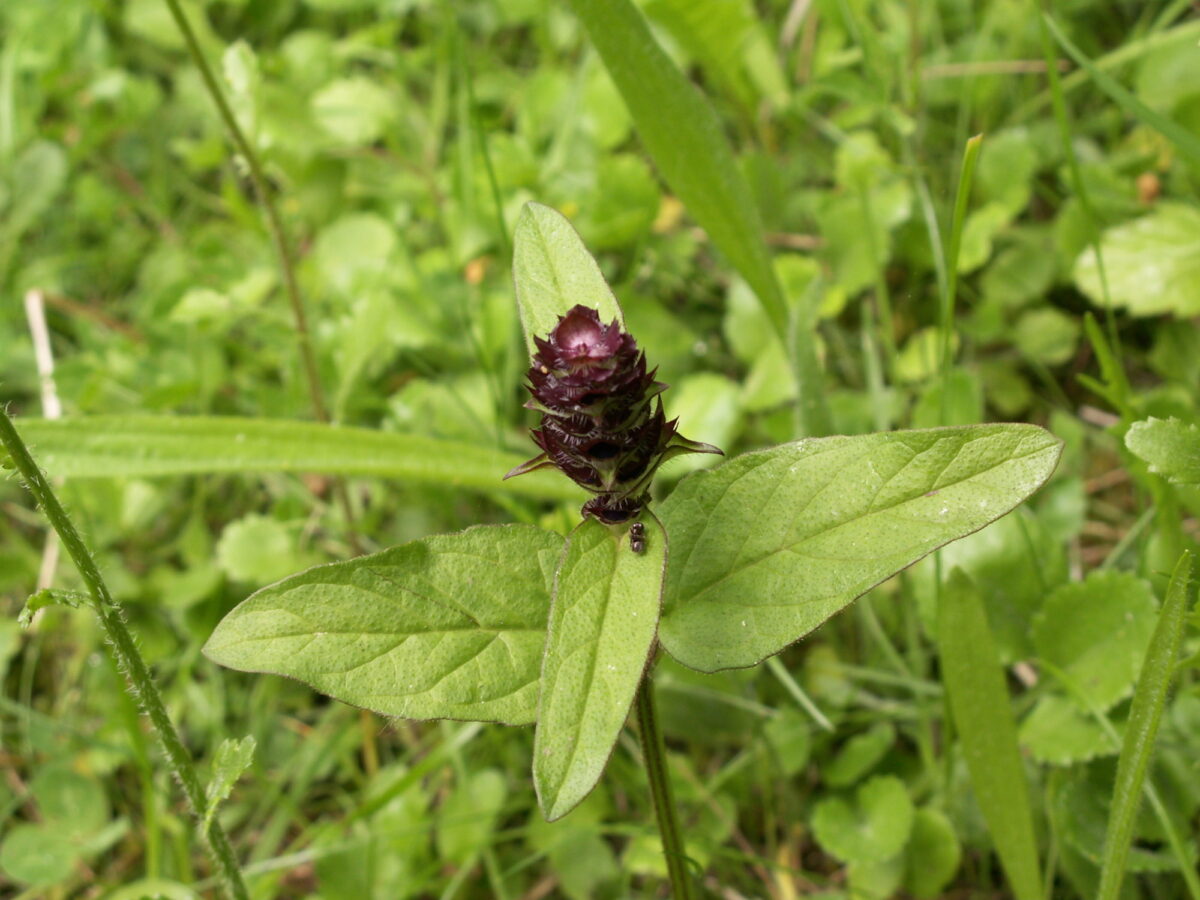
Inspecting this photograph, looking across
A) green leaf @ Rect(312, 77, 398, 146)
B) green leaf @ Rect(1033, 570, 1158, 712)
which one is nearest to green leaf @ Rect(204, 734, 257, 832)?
green leaf @ Rect(1033, 570, 1158, 712)

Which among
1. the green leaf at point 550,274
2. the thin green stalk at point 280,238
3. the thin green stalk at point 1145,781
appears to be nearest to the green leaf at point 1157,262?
the thin green stalk at point 1145,781

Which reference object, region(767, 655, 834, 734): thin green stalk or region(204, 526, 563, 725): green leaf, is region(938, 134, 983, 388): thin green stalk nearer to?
region(767, 655, 834, 734): thin green stalk

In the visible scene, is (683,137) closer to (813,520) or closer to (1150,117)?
(1150,117)

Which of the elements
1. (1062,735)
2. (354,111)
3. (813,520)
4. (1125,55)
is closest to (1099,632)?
(1062,735)

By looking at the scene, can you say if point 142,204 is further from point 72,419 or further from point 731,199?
point 731,199

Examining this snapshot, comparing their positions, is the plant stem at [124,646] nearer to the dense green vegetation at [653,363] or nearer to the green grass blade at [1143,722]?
the dense green vegetation at [653,363]
